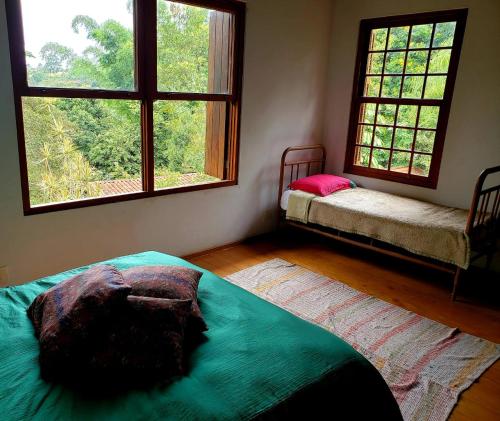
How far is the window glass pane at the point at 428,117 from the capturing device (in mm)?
3627

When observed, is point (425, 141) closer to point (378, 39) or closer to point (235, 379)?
point (378, 39)

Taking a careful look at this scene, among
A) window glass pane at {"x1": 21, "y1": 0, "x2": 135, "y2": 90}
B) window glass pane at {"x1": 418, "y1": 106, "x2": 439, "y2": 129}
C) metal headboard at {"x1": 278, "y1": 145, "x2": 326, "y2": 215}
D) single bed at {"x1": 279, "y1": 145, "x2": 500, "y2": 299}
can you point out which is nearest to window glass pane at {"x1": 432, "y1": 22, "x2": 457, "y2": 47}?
window glass pane at {"x1": 418, "y1": 106, "x2": 439, "y2": 129}

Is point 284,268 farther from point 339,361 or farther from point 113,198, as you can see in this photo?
point 339,361

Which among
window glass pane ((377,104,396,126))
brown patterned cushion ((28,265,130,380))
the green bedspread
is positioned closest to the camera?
the green bedspread

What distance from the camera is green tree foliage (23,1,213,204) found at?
2545 millimetres

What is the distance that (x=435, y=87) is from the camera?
3.59 metres

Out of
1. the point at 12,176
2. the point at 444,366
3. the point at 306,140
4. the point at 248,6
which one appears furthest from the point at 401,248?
the point at 12,176

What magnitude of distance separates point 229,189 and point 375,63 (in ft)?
6.25

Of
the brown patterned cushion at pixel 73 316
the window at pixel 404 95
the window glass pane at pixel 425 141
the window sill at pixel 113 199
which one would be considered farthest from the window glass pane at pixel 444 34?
the brown patterned cushion at pixel 73 316

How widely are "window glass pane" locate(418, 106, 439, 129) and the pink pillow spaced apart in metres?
0.86

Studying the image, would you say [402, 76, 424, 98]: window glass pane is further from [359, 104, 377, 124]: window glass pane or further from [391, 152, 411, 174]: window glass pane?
[391, 152, 411, 174]: window glass pane

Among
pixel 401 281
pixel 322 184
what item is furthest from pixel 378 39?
pixel 401 281

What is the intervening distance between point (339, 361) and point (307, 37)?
11.0 feet

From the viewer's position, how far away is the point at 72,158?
107 inches
